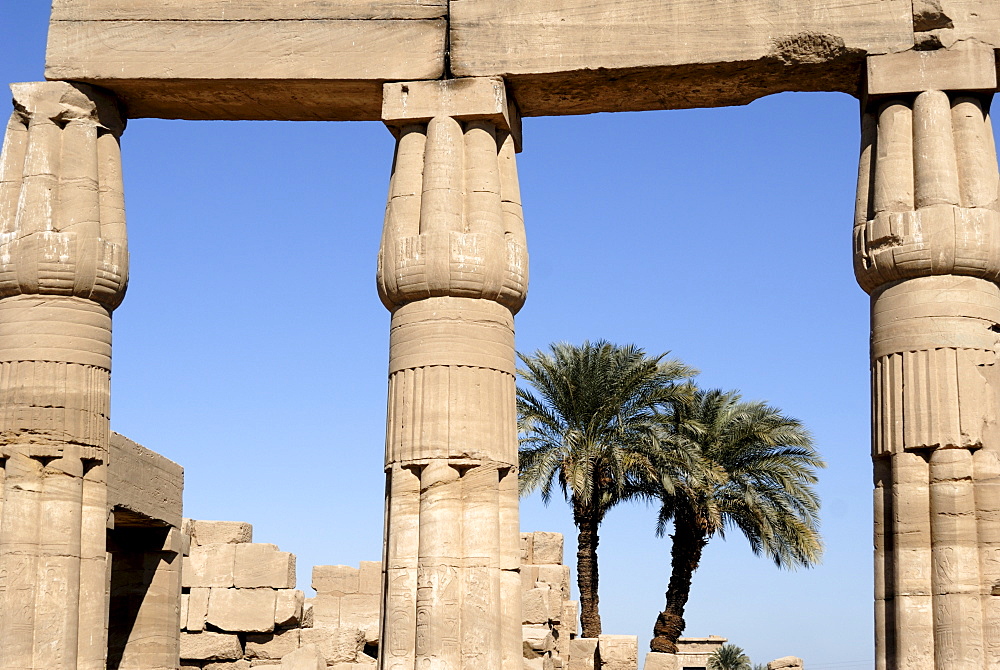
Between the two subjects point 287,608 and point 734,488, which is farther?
point 734,488

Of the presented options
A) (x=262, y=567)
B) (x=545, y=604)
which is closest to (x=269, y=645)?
(x=262, y=567)

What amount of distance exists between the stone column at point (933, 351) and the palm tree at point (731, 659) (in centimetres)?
1875

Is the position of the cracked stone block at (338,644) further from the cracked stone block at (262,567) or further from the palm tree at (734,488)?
the palm tree at (734,488)

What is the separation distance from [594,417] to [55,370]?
15.2 metres

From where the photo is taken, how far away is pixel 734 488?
30.0m

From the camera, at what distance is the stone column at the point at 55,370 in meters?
14.9

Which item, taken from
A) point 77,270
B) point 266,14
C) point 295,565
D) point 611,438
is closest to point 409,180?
point 266,14

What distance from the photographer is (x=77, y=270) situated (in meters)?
15.4

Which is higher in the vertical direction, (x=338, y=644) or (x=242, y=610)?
(x=242, y=610)

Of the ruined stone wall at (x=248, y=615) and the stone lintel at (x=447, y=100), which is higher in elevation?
the stone lintel at (x=447, y=100)

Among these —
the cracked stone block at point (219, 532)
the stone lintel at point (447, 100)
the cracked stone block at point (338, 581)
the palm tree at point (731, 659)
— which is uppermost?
the stone lintel at point (447, 100)

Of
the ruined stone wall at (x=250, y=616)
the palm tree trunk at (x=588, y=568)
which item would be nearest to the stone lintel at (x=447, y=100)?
the ruined stone wall at (x=250, y=616)

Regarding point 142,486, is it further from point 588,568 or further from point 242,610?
point 588,568

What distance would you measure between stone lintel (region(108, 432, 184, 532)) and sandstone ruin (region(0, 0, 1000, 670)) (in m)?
4.07
